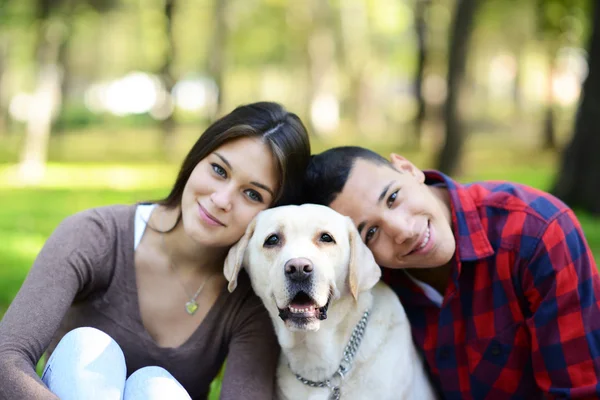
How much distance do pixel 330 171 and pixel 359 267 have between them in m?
0.47

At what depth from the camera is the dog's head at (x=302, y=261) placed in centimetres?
258

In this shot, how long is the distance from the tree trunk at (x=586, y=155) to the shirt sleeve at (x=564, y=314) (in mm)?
5743

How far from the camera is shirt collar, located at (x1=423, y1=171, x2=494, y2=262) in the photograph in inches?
115

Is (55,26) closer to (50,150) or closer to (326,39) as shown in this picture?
(50,150)

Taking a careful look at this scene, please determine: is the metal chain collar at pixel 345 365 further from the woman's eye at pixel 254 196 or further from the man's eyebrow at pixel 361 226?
the woman's eye at pixel 254 196

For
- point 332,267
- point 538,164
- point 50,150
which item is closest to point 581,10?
point 538,164

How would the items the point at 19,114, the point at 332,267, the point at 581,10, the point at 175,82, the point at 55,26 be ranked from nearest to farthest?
the point at 332,267, the point at 55,26, the point at 581,10, the point at 175,82, the point at 19,114

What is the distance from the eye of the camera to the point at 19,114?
113 ft

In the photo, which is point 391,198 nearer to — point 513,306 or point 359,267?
point 359,267

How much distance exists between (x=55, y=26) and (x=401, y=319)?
13.9 m

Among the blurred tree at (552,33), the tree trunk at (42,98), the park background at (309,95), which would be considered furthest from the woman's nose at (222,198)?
the blurred tree at (552,33)

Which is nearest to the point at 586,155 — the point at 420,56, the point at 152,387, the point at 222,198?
the point at 222,198

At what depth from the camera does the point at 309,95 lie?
88.8 feet

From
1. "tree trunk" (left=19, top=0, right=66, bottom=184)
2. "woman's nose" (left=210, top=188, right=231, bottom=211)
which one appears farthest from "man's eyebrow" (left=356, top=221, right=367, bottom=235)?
"tree trunk" (left=19, top=0, right=66, bottom=184)
